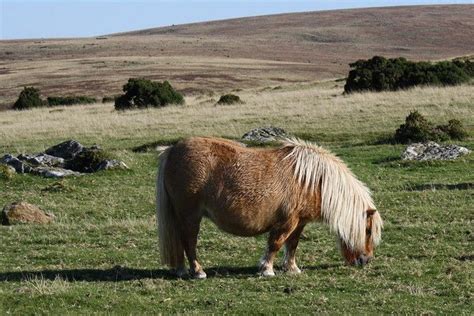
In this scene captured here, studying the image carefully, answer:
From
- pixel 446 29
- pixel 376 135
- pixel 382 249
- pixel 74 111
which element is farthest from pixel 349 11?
pixel 382 249

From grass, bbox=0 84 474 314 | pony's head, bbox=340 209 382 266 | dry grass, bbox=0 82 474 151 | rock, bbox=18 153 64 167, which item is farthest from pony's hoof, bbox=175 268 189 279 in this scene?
dry grass, bbox=0 82 474 151

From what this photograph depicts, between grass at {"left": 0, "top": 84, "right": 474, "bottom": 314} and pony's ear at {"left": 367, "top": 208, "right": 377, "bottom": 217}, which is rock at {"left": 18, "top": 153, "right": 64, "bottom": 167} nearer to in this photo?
grass at {"left": 0, "top": 84, "right": 474, "bottom": 314}

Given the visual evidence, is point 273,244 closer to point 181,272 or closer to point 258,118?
point 181,272

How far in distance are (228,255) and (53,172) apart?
35.2ft

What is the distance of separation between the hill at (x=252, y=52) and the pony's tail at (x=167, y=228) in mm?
56080

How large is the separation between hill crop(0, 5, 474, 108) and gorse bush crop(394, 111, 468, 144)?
44.5 meters

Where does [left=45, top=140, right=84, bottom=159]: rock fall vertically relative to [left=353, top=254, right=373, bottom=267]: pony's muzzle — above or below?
below

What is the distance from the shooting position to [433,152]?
22172 millimetres

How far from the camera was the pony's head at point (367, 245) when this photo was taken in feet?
34.6

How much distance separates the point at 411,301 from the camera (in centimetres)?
905

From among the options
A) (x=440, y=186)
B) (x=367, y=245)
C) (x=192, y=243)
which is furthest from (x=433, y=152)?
(x=192, y=243)

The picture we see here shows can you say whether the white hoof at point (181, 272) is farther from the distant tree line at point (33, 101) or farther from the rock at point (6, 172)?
the distant tree line at point (33, 101)

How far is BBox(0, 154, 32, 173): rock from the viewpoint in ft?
71.8

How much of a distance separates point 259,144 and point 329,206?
15.1 metres
